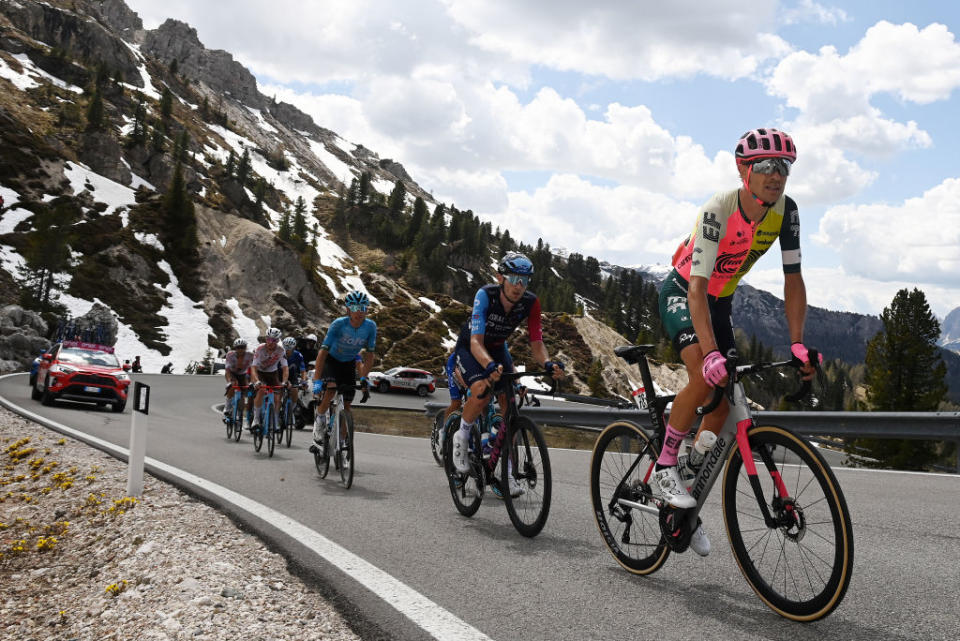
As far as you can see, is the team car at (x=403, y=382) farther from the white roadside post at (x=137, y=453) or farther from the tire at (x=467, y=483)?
the tire at (x=467, y=483)

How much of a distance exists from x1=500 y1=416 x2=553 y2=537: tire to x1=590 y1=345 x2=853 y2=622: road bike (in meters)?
0.88

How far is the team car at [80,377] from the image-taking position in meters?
17.9

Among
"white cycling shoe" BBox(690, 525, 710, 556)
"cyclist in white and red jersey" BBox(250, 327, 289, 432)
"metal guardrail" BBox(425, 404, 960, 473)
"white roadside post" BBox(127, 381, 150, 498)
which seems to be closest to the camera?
"white cycling shoe" BBox(690, 525, 710, 556)

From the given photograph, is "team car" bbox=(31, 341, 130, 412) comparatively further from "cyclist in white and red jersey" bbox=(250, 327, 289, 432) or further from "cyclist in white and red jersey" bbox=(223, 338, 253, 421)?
"cyclist in white and red jersey" bbox=(250, 327, 289, 432)

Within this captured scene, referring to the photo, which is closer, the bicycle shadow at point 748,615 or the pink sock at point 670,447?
the bicycle shadow at point 748,615

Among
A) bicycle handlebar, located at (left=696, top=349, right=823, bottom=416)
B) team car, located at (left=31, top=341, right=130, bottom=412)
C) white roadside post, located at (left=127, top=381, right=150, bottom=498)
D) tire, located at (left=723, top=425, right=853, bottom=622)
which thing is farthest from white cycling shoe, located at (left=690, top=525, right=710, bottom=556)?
team car, located at (left=31, top=341, right=130, bottom=412)

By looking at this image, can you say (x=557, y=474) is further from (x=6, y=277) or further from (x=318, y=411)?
(x=6, y=277)

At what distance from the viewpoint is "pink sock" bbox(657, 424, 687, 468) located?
3.77 meters

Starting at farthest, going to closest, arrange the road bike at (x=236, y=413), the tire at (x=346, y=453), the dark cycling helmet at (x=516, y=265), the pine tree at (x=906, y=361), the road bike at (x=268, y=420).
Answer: the pine tree at (x=906, y=361) < the road bike at (x=236, y=413) < the road bike at (x=268, y=420) < the tire at (x=346, y=453) < the dark cycling helmet at (x=516, y=265)

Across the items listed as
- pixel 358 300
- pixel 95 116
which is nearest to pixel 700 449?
pixel 358 300

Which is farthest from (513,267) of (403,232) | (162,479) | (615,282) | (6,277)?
(615,282)

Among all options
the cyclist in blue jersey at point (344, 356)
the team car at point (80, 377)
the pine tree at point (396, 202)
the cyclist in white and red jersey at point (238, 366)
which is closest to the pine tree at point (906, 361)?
the cyclist in white and red jersey at point (238, 366)

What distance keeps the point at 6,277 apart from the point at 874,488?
215ft

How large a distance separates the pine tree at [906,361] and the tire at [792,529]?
43.8 metres
